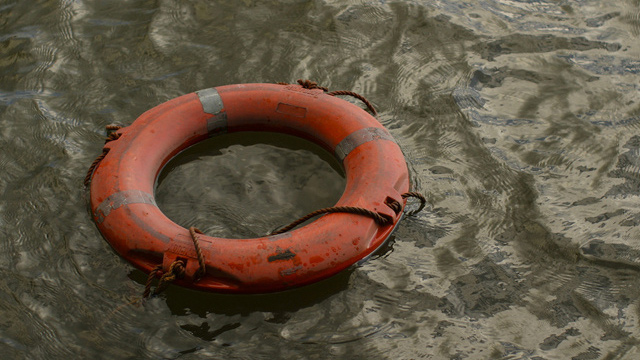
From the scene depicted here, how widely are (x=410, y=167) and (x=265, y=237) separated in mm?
967

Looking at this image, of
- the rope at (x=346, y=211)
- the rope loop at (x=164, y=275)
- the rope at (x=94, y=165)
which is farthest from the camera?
the rope at (x=94, y=165)

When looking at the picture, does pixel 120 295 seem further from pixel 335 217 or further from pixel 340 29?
pixel 340 29

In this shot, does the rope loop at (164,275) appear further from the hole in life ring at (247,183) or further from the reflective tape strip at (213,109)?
the reflective tape strip at (213,109)

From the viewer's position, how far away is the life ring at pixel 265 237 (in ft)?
9.02

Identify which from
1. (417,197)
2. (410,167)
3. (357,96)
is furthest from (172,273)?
(357,96)

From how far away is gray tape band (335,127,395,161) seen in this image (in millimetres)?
3256

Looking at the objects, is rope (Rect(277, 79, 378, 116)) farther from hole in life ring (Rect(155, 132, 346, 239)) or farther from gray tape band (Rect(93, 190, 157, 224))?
gray tape band (Rect(93, 190, 157, 224))

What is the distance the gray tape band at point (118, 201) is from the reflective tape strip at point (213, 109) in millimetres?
613

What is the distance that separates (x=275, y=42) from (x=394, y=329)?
220 centimetres

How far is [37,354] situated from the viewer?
261 centimetres

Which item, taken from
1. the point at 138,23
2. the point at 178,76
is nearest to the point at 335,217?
the point at 178,76

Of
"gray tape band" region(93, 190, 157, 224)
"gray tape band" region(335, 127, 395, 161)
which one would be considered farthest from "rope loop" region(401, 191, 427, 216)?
"gray tape band" region(93, 190, 157, 224)

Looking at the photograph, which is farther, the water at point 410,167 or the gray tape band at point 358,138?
the gray tape band at point 358,138

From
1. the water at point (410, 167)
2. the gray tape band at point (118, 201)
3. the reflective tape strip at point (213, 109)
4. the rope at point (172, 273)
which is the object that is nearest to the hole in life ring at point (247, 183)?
the water at point (410, 167)
